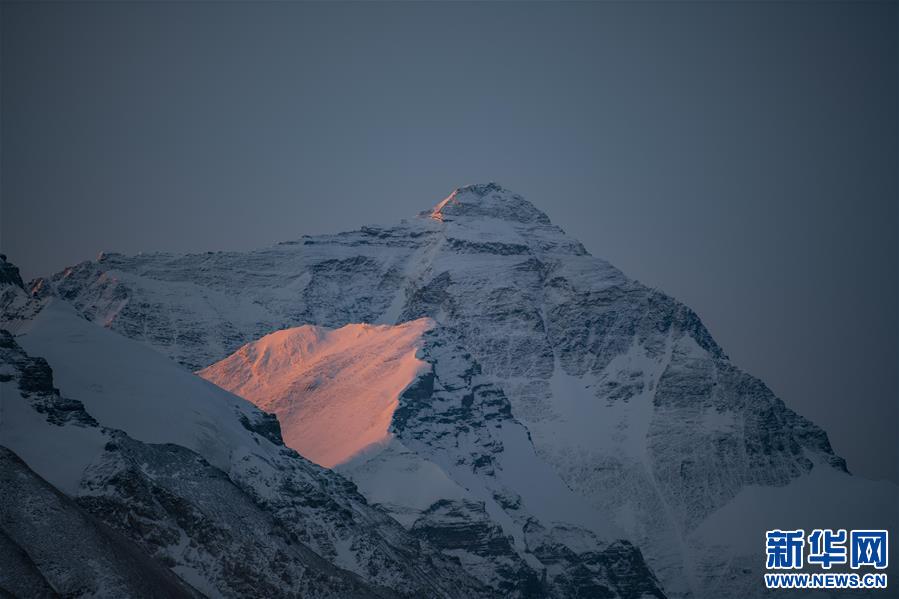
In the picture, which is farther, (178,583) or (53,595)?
(178,583)

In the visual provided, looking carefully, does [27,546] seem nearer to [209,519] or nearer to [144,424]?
[209,519]

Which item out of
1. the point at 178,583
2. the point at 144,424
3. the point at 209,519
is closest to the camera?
Result: the point at 178,583

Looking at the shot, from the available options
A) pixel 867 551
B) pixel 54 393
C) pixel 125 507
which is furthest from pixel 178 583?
pixel 867 551

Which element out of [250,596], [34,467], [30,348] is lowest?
[250,596]

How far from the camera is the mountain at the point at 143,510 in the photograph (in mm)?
147125

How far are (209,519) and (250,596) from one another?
10.8 m

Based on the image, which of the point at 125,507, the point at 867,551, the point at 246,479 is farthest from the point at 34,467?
the point at 867,551

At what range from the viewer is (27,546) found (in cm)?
14438

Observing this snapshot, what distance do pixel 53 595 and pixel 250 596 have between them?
108 feet

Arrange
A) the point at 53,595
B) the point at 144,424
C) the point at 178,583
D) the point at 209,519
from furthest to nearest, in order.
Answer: the point at 144,424 < the point at 209,519 < the point at 178,583 < the point at 53,595

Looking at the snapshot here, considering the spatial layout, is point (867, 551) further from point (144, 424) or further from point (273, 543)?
point (144, 424)

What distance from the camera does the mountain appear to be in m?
147

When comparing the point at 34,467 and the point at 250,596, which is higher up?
the point at 34,467

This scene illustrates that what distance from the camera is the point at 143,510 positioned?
165875 mm
